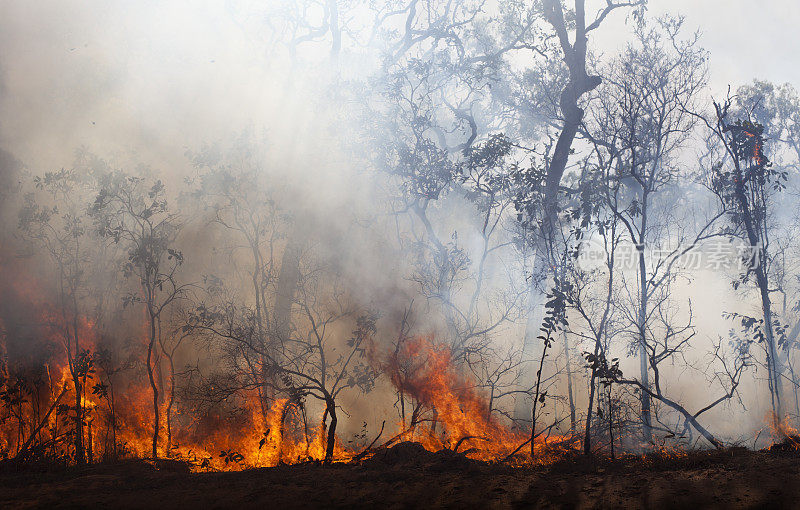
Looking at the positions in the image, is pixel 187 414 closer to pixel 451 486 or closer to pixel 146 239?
pixel 146 239

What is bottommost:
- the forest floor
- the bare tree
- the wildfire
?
the forest floor

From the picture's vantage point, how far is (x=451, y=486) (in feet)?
23.2

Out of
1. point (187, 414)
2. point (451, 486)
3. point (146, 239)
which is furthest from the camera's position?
point (187, 414)

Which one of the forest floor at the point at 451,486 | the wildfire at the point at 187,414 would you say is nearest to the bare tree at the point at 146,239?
the wildfire at the point at 187,414

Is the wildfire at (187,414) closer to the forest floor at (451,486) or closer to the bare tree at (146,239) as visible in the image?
the bare tree at (146,239)

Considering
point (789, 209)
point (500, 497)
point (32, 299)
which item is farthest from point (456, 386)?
point (789, 209)

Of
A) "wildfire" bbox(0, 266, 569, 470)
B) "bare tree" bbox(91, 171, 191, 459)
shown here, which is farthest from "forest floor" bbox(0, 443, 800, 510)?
"bare tree" bbox(91, 171, 191, 459)

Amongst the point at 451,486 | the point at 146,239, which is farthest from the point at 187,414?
the point at 451,486

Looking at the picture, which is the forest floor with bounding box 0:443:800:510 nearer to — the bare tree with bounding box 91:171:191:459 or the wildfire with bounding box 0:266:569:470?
the wildfire with bounding box 0:266:569:470

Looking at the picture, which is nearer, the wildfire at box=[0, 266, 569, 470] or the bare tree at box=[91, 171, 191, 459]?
the wildfire at box=[0, 266, 569, 470]

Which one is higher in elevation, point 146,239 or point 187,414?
point 146,239

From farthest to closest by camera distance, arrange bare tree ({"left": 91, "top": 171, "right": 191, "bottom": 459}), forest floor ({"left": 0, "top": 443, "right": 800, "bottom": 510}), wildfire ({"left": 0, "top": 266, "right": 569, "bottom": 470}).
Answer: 1. bare tree ({"left": 91, "top": 171, "right": 191, "bottom": 459})
2. wildfire ({"left": 0, "top": 266, "right": 569, "bottom": 470})
3. forest floor ({"left": 0, "top": 443, "right": 800, "bottom": 510})

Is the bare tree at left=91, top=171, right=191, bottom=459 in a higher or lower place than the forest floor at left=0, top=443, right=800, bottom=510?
higher

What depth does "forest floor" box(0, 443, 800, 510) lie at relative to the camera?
620 centimetres
